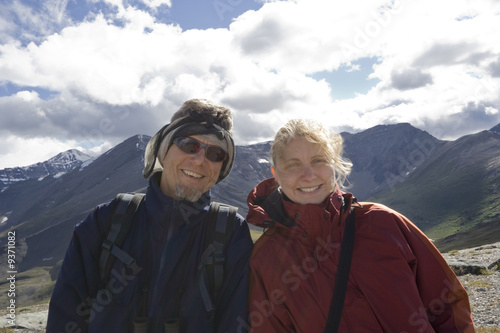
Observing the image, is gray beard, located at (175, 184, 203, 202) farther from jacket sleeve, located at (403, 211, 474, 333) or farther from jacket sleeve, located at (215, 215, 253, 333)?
jacket sleeve, located at (403, 211, 474, 333)

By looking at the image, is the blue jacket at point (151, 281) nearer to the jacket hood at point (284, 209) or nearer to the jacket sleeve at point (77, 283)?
the jacket sleeve at point (77, 283)

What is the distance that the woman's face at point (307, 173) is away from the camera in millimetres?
5383

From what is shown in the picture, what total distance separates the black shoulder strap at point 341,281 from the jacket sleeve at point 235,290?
1.29m

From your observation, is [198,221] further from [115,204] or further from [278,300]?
[278,300]

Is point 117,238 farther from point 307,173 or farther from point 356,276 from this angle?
point 356,276

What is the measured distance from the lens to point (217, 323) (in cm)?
508

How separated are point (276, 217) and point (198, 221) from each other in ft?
4.22

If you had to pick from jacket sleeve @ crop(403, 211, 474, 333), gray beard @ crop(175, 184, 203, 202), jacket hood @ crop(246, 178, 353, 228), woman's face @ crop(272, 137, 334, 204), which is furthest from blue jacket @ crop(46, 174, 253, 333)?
jacket sleeve @ crop(403, 211, 474, 333)

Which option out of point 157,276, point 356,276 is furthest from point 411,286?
point 157,276

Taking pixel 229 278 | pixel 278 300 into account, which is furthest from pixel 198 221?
pixel 278 300

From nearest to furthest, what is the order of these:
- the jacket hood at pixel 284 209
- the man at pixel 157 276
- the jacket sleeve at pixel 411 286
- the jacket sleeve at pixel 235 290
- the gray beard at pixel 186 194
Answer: the jacket sleeve at pixel 411 286
the man at pixel 157 276
the jacket sleeve at pixel 235 290
the jacket hood at pixel 284 209
the gray beard at pixel 186 194

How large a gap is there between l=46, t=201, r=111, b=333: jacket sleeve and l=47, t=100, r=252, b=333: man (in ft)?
0.04

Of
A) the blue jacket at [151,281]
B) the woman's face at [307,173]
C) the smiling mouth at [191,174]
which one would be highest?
the smiling mouth at [191,174]

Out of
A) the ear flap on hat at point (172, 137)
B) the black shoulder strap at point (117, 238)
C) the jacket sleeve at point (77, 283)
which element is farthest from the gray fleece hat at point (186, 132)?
the jacket sleeve at point (77, 283)
